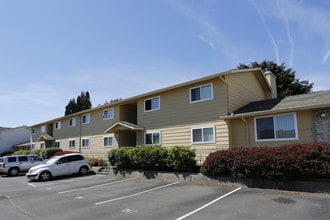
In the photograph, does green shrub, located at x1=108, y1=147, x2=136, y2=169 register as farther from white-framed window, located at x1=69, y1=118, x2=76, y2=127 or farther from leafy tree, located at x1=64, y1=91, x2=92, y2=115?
leafy tree, located at x1=64, y1=91, x2=92, y2=115

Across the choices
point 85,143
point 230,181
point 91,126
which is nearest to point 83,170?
point 91,126

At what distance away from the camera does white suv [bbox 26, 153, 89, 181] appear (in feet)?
59.1

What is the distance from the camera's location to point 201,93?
18.0 meters

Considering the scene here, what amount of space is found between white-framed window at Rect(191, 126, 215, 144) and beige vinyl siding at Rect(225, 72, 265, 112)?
1.84 meters

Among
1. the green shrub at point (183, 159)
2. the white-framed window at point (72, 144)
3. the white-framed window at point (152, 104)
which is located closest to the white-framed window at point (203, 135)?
the green shrub at point (183, 159)

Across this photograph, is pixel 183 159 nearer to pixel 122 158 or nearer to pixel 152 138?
pixel 122 158

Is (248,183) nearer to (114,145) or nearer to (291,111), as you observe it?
(291,111)

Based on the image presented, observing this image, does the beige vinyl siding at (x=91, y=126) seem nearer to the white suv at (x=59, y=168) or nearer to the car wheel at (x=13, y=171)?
the white suv at (x=59, y=168)

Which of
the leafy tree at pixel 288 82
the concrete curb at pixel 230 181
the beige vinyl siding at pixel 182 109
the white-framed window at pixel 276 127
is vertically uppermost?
the leafy tree at pixel 288 82

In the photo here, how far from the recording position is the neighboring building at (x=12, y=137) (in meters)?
51.6

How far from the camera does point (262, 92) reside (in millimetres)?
22125

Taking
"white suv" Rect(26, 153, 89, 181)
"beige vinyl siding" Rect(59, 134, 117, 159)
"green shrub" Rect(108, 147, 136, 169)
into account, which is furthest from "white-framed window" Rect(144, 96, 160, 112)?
"white suv" Rect(26, 153, 89, 181)

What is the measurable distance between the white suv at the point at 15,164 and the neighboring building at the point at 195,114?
5868 mm

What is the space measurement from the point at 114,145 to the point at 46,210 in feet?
51.8
